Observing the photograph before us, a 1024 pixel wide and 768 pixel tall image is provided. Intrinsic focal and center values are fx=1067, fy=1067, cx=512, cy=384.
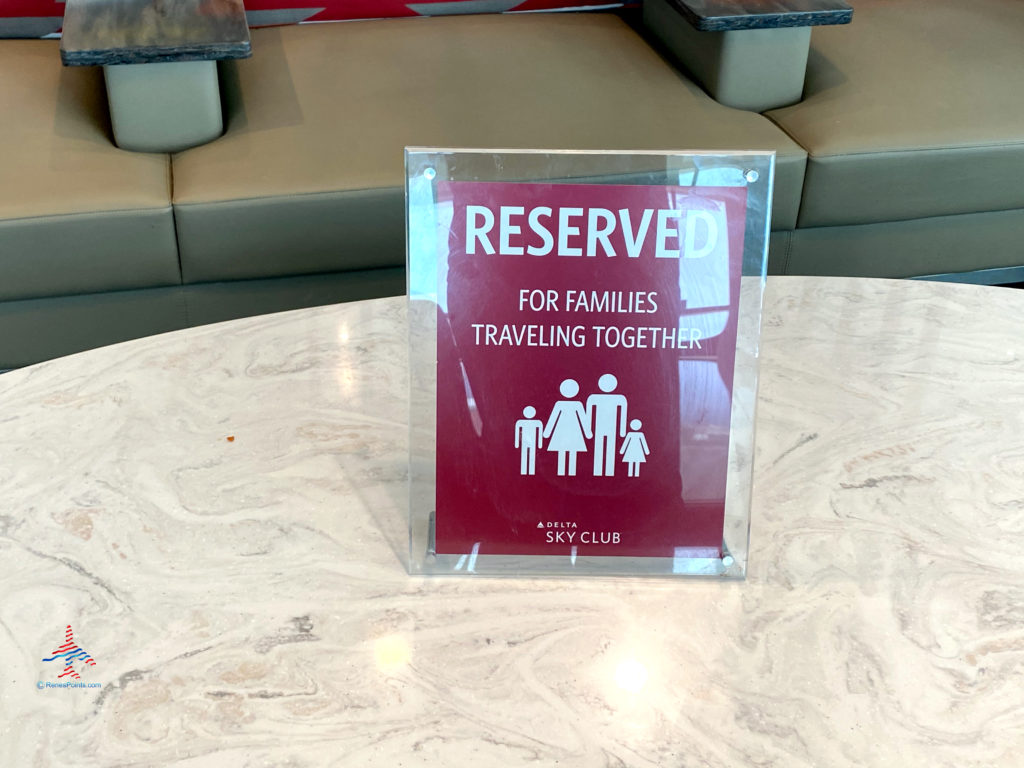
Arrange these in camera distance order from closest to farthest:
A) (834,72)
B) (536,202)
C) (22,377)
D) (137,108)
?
(536,202) < (22,377) < (137,108) < (834,72)

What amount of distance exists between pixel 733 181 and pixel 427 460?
0.29 meters

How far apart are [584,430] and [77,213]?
100 centimetres

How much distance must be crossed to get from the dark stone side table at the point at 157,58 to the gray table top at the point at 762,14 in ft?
2.28

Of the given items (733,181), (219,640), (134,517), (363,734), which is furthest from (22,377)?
(733,181)

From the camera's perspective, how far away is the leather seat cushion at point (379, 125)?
152cm

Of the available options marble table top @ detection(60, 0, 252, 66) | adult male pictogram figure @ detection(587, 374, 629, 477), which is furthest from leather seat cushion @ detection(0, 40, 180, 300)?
adult male pictogram figure @ detection(587, 374, 629, 477)

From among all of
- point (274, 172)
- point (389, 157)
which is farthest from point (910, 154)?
point (274, 172)

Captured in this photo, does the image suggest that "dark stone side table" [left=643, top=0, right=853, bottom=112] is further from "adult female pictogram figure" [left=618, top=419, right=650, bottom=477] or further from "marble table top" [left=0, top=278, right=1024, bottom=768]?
"adult female pictogram figure" [left=618, top=419, right=650, bottom=477]

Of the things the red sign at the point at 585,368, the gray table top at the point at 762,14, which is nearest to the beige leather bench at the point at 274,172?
the gray table top at the point at 762,14

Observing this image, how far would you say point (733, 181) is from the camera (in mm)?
714

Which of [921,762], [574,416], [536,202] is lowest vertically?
[921,762]

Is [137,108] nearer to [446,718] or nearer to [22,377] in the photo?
[22,377]

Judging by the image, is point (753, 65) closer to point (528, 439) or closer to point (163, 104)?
point (163, 104)

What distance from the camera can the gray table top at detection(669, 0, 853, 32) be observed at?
1647mm
